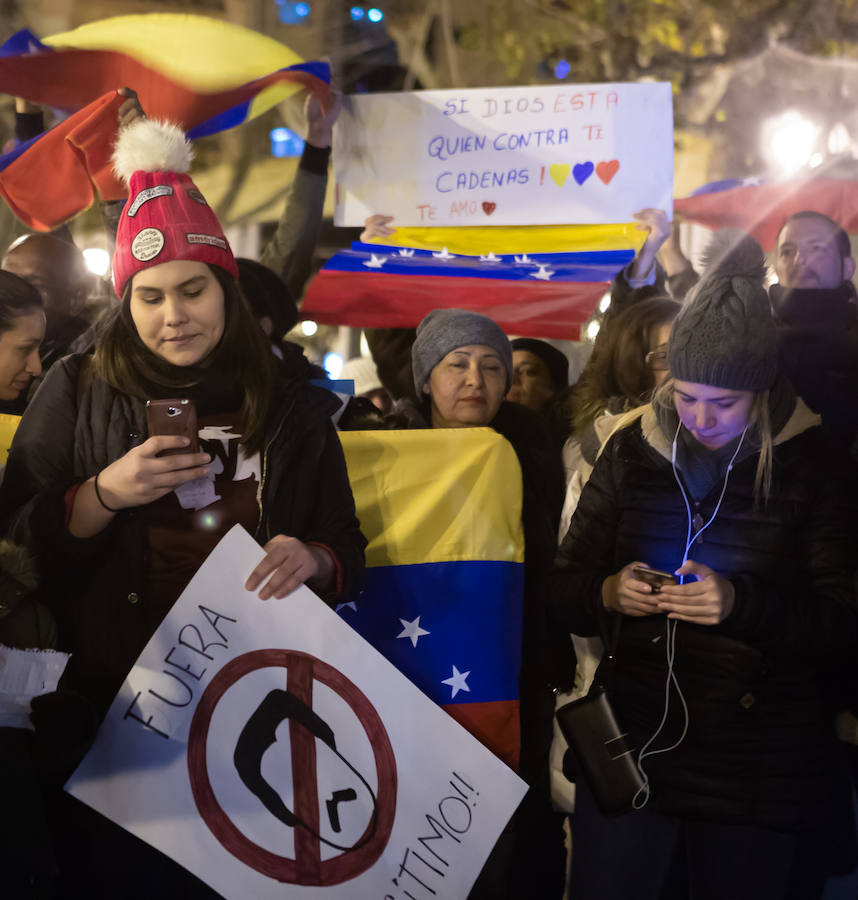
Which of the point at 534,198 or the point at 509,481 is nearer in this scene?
the point at 509,481

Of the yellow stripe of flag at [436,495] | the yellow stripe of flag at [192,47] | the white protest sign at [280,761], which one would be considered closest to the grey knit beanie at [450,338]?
the yellow stripe of flag at [436,495]

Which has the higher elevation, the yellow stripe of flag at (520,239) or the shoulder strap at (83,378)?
the yellow stripe of flag at (520,239)

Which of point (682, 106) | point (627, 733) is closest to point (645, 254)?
point (682, 106)

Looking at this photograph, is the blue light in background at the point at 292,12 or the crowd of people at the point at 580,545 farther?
the blue light in background at the point at 292,12

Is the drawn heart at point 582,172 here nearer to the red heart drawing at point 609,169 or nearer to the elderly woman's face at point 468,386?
the red heart drawing at point 609,169

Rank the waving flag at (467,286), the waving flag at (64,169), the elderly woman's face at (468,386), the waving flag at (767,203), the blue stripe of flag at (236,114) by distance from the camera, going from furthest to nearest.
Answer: the waving flag at (767,203) < the waving flag at (467,286) < the blue stripe of flag at (236,114) < the waving flag at (64,169) < the elderly woman's face at (468,386)

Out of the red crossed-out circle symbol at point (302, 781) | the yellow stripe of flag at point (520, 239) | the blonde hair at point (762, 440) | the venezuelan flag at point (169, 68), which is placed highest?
the venezuelan flag at point (169, 68)

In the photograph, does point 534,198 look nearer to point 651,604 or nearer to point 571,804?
point 651,604

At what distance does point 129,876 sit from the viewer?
2.40 m

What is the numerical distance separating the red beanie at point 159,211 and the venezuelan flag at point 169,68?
0.78 metres

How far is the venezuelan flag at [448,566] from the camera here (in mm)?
2600

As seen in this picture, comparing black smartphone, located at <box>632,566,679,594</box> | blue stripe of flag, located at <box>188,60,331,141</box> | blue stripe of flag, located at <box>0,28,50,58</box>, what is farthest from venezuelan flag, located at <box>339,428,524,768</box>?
blue stripe of flag, located at <box>0,28,50,58</box>

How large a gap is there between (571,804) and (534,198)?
1730 mm

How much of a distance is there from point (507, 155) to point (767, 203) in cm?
99
